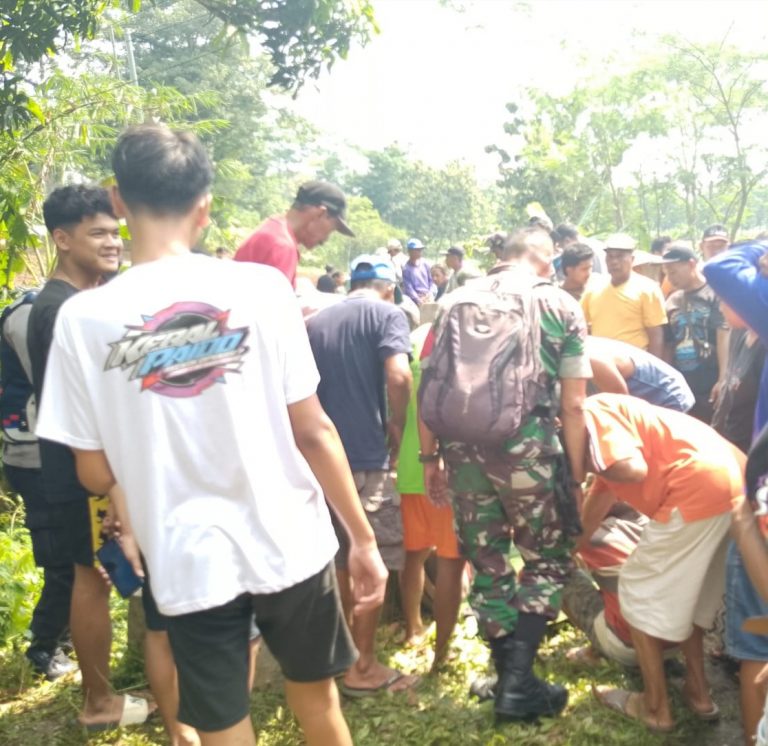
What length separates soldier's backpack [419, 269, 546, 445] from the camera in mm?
3186

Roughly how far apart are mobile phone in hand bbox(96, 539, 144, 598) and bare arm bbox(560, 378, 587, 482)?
167 cm

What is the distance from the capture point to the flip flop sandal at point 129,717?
10.7 feet

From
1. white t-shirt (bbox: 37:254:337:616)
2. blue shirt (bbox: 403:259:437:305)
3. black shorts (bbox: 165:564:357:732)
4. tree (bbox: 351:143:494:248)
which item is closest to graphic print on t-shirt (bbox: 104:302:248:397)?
white t-shirt (bbox: 37:254:337:616)

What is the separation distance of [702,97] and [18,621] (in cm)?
2045

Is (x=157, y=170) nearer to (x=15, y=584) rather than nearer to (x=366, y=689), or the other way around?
(x=366, y=689)

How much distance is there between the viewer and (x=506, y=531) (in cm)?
348

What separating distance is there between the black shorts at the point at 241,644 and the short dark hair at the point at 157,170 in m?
1.00

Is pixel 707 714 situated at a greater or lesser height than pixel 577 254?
lesser

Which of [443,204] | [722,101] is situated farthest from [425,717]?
[443,204]

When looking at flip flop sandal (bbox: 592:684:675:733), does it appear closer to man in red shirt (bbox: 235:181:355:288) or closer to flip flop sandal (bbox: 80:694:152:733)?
flip flop sandal (bbox: 80:694:152:733)

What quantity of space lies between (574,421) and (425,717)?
1342mm

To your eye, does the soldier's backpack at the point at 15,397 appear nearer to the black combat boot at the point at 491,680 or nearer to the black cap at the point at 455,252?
the black combat boot at the point at 491,680

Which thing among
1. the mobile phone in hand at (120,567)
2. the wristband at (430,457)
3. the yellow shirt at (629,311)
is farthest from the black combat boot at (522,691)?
the yellow shirt at (629,311)

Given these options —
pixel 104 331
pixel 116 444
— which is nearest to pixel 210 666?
pixel 116 444
